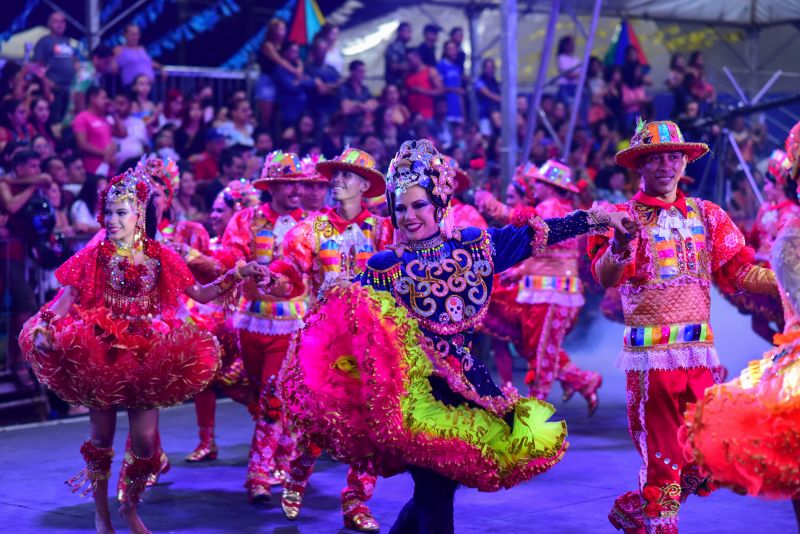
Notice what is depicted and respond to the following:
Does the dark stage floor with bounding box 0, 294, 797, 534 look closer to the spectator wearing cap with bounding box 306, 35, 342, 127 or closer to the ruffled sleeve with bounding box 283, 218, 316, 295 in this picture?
the ruffled sleeve with bounding box 283, 218, 316, 295

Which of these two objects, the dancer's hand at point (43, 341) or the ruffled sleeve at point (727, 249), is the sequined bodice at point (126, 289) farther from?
the ruffled sleeve at point (727, 249)

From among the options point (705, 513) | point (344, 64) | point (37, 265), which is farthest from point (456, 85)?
point (705, 513)

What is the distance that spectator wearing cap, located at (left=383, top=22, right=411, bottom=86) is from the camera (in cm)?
1552

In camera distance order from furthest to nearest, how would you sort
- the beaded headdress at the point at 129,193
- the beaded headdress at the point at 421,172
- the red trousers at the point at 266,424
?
the red trousers at the point at 266,424 < the beaded headdress at the point at 129,193 < the beaded headdress at the point at 421,172

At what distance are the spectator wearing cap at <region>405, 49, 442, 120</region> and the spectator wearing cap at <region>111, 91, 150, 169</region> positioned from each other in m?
3.84

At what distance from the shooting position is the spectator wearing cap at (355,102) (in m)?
14.5

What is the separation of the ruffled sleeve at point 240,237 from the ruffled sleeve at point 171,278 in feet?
4.98

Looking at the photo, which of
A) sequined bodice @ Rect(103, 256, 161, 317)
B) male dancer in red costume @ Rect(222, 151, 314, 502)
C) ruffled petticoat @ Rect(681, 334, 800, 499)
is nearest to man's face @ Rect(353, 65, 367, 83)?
male dancer in red costume @ Rect(222, 151, 314, 502)

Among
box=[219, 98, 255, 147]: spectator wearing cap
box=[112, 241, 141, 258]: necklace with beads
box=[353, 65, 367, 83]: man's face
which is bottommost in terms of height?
box=[112, 241, 141, 258]: necklace with beads

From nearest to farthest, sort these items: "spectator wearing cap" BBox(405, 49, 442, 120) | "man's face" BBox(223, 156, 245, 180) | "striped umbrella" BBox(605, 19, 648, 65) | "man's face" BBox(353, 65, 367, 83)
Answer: "man's face" BBox(223, 156, 245, 180) → "man's face" BBox(353, 65, 367, 83) → "spectator wearing cap" BBox(405, 49, 442, 120) → "striped umbrella" BBox(605, 19, 648, 65)

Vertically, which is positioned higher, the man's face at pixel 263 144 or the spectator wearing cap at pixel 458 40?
the spectator wearing cap at pixel 458 40

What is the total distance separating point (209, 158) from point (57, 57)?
6.08 feet

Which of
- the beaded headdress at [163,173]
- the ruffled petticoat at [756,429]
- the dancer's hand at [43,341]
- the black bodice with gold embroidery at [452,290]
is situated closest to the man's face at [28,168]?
the beaded headdress at [163,173]

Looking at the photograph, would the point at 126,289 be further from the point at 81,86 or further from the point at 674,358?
the point at 81,86
